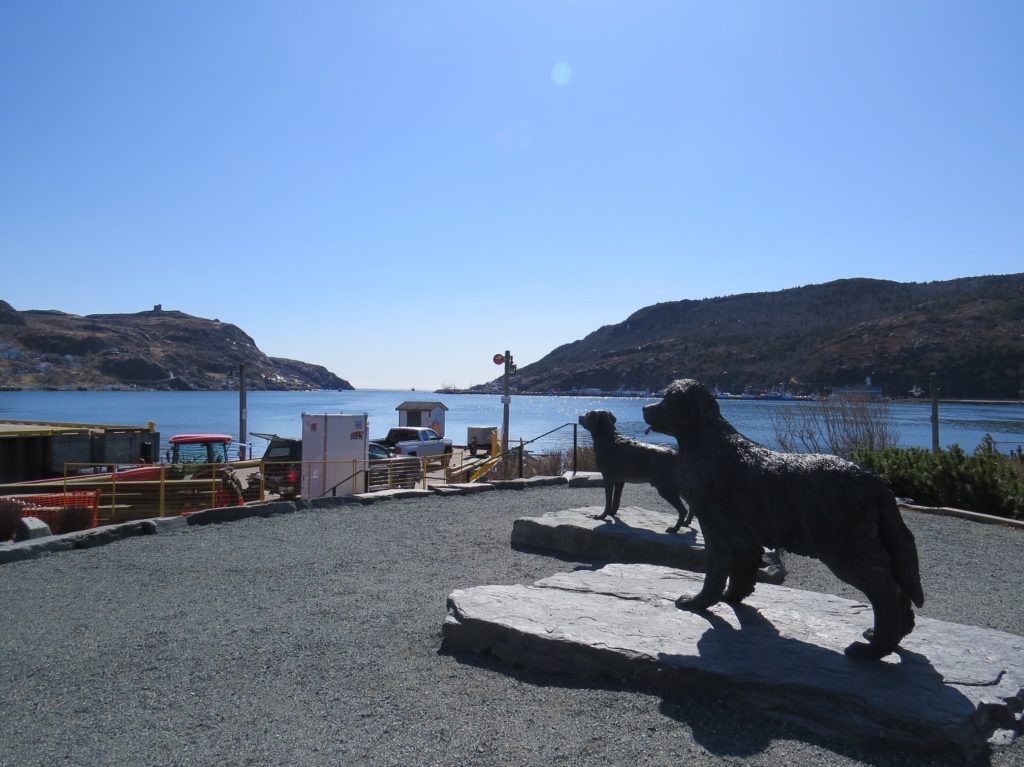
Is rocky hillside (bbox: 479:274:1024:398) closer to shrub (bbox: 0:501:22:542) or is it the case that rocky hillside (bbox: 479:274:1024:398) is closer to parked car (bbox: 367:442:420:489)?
parked car (bbox: 367:442:420:489)

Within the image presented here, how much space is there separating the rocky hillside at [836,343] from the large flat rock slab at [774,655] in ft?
120

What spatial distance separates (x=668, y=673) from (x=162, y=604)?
4.54 m

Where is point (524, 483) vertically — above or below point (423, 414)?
below

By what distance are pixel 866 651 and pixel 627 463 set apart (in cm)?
488

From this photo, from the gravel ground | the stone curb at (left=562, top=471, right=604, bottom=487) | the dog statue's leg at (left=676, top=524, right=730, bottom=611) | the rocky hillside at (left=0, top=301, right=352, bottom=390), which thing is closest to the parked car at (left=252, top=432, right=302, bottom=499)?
the stone curb at (left=562, top=471, right=604, bottom=487)

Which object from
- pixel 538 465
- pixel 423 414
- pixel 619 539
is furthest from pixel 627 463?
pixel 423 414

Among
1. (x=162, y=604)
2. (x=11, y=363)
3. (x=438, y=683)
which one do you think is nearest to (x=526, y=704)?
(x=438, y=683)

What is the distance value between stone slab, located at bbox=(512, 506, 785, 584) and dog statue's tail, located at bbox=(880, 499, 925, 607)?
3163 millimetres

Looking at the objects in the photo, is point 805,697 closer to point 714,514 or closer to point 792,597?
point 714,514

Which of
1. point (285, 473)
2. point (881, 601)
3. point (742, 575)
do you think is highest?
point (881, 601)

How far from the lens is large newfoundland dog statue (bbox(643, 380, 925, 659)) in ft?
11.8

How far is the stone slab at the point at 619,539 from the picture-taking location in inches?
290

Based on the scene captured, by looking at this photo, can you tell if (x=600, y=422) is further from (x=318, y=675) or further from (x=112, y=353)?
(x=112, y=353)

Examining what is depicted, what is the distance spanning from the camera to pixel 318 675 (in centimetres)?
424
